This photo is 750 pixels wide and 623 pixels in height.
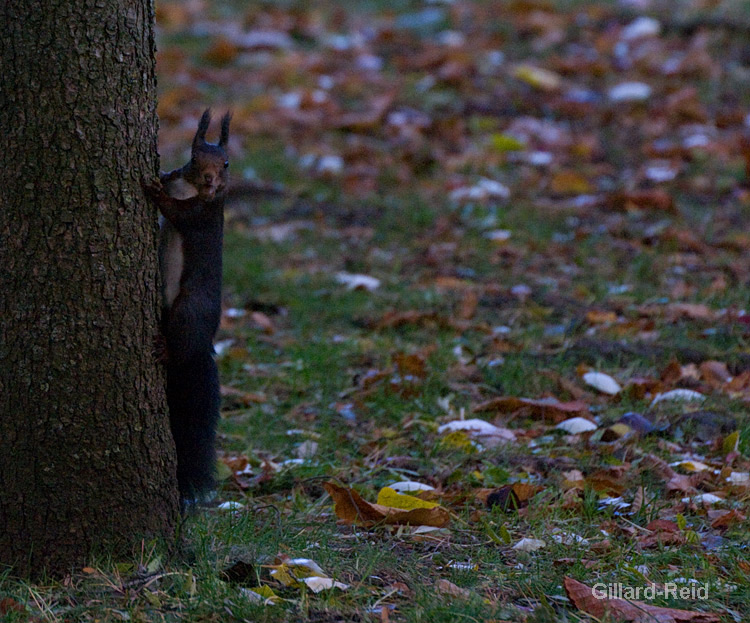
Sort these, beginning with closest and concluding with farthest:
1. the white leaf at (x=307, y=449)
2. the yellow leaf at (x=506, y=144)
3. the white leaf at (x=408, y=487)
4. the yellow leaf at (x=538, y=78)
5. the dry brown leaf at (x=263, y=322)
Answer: the white leaf at (x=408, y=487)
the white leaf at (x=307, y=449)
the dry brown leaf at (x=263, y=322)
the yellow leaf at (x=506, y=144)
the yellow leaf at (x=538, y=78)

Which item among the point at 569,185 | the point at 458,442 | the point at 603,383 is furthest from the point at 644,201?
the point at 458,442

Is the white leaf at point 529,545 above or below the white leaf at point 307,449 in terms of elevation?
above

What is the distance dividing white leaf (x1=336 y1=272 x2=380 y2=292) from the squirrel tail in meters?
2.16

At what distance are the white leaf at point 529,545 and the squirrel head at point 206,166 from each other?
1.17 metres

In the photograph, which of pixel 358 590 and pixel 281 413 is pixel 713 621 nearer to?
pixel 358 590

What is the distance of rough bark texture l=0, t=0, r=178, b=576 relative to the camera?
211cm

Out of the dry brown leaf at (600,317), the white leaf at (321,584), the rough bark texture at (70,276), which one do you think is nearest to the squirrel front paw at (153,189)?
the rough bark texture at (70,276)

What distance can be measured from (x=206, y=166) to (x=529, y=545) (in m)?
1.26

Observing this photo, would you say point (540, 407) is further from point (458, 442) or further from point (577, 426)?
point (458, 442)

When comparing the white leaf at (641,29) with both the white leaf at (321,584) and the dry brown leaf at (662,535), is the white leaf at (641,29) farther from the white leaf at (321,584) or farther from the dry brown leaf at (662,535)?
the white leaf at (321,584)

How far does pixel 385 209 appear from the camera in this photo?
575 centimetres

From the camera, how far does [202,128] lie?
8.13 feet

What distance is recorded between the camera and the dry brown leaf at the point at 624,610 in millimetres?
2020

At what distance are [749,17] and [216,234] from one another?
21.5 feet
